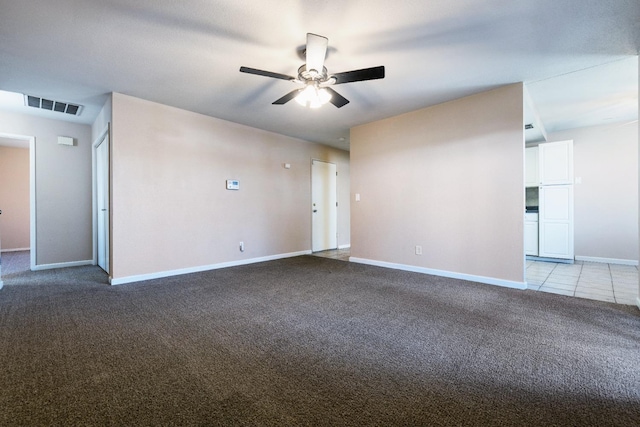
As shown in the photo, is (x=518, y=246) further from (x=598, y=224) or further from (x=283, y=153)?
(x=283, y=153)

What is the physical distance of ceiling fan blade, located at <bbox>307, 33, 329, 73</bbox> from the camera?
2324 millimetres

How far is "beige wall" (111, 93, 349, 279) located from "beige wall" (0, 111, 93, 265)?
7.06ft

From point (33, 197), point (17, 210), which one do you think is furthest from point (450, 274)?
point (17, 210)

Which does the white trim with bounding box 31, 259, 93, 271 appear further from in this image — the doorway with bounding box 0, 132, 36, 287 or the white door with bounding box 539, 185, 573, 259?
the white door with bounding box 539, 185, 573, 259

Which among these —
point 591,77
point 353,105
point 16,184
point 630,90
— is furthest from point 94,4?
point 16,184

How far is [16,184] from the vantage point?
6609 mm

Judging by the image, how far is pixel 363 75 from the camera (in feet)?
7.98

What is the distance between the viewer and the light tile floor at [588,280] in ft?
10.3

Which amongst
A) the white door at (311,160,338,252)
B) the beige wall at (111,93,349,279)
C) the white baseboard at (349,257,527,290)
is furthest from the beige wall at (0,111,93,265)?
the white baseboard at (349,257,527,290)

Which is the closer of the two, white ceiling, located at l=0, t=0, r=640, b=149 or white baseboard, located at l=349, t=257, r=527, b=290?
white ceiling, located at l=0, t=0, r=640, b=149

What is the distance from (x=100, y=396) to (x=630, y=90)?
6.15 m

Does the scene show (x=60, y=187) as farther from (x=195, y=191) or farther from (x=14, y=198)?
(x=14, y=198)

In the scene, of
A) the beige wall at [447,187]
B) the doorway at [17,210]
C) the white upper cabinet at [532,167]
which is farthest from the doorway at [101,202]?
the white upper cabinet at [532,167]

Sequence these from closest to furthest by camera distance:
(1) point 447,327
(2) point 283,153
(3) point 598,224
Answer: (1) point 447,327 → (3) point 598,224 → (2) point 283,153
